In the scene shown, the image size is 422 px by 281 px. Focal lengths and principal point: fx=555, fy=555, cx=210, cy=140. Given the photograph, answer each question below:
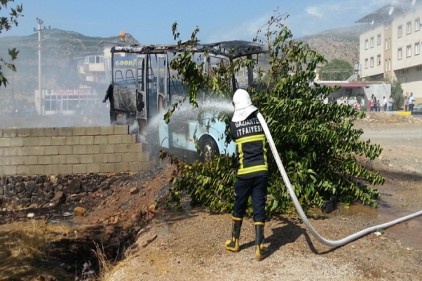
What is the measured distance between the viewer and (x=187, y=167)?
312 inches

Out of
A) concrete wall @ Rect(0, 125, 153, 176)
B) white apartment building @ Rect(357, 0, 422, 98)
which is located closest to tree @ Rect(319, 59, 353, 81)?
white apartment building @ Rect(357, 0, 422, 98)

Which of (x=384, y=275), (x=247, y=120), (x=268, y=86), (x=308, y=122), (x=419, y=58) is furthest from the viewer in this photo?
(x=419, y=58)

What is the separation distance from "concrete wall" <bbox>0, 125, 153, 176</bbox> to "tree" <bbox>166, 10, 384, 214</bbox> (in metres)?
4.47

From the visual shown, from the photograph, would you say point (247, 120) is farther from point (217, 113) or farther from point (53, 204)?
point (53, 204)

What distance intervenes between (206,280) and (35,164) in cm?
812

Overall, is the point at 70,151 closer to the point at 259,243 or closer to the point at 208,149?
the point at 208,149

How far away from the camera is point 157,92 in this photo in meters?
12.6

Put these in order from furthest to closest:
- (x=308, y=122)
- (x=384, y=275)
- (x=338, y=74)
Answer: (x=338, y=74)
(x=308, y=122)
(x=384, y=275)

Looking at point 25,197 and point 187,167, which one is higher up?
point 187,167

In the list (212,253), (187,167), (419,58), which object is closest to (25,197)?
(187,167)

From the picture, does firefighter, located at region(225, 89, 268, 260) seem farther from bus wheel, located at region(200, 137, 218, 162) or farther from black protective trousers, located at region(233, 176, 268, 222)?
bus wheel, located at region(200, 137, 218, 162)

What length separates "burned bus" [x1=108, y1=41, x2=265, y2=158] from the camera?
10930 mm

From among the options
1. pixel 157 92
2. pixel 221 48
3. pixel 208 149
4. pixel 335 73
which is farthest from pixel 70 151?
pixel 335 73

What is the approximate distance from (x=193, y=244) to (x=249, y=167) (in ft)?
3.89
